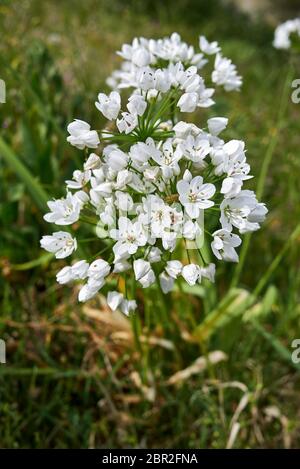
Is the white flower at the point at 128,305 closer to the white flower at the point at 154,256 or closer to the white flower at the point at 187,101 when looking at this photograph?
the white flower at the point at 154,256

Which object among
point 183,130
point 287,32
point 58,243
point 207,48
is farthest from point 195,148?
point 287,32

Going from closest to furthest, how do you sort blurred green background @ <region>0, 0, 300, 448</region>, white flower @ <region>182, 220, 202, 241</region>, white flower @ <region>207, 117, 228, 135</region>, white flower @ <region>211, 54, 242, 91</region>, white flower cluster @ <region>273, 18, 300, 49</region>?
white flower @ <region>182, 220, 202, 241</region>
white flower @ <region>207, 117, 228, 135</region>
white flower @ <region>211, 54, 242, 91</region>
blurred green background @ <region>0, 0, 300, 448</region>
white flower cluster @ <region>273, 18, 300, 49</region>

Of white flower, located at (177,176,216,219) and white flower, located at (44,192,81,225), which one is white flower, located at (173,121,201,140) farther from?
white flower, located at (44,192,81,225)

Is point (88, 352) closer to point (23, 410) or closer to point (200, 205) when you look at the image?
point (23, 410)

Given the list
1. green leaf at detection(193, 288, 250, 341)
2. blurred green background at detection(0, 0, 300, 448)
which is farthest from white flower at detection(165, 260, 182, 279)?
green leaf at detection(193, 288, 250, 341)

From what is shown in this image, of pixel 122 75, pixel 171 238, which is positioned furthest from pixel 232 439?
pixel 122 75

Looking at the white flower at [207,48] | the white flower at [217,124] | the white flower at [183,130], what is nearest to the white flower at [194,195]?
the white flower at [183,130]
